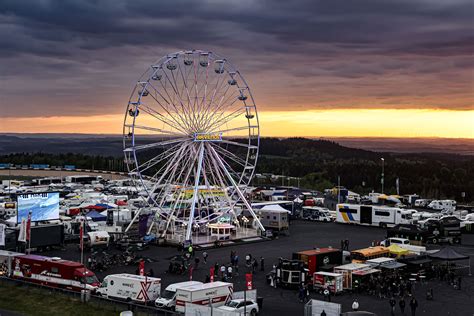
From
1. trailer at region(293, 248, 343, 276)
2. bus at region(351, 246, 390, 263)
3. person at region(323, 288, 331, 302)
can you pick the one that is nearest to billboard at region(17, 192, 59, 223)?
trailer at region(293, 248, 343, 276)

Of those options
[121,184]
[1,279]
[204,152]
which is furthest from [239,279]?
[121,184]

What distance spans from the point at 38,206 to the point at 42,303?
17.4 metres

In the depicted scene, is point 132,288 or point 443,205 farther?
point 443,205

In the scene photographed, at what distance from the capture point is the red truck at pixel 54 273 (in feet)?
104

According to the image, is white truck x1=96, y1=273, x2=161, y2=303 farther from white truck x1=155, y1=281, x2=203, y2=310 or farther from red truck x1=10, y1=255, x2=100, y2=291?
red truck x1=10, y1=255, x2=100, y2=291

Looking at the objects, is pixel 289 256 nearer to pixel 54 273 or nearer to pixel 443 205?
pixel 54 273

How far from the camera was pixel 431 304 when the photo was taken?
99.6 ft

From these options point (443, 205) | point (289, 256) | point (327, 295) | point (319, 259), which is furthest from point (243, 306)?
point (443, 205)

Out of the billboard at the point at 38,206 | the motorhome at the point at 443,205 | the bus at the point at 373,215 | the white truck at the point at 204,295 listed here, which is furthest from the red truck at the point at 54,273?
the motorhome at the point at 443,205

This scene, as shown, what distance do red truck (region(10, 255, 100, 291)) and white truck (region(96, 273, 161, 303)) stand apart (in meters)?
1.46

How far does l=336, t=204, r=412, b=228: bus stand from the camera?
56.3 metres

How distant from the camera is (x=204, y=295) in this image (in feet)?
90.0

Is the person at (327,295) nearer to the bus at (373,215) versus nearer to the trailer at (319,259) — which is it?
the trailer at (319,259)

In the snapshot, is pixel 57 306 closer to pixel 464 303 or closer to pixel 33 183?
pixel 464 303
